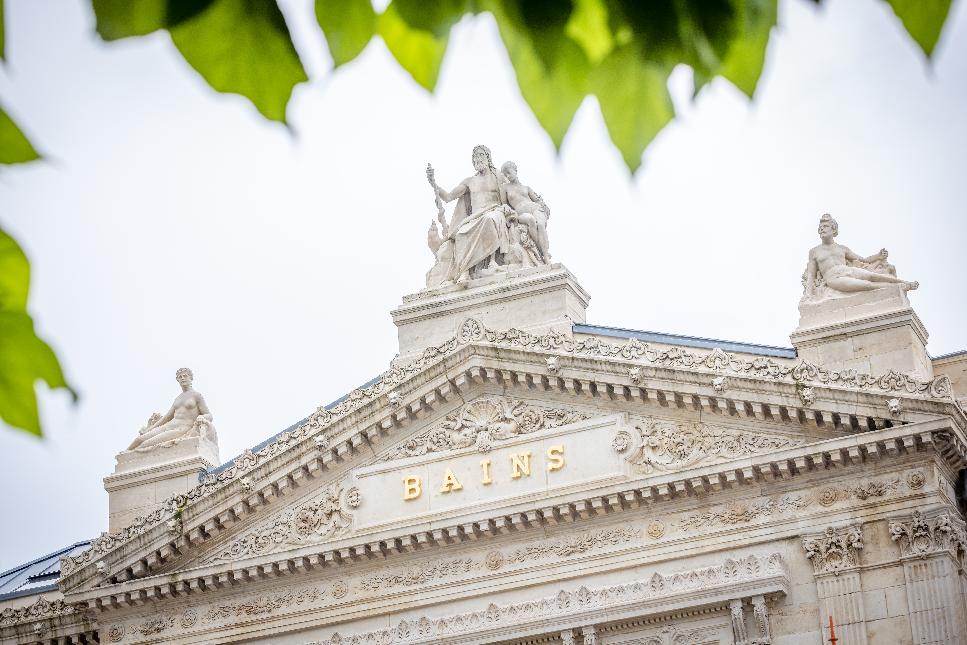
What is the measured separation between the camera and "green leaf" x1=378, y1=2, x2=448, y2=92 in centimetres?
243

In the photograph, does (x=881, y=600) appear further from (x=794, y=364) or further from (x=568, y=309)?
(x=568, y=309)

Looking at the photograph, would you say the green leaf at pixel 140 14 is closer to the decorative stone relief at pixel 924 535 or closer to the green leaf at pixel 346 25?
the green leaf at pixel 346 25

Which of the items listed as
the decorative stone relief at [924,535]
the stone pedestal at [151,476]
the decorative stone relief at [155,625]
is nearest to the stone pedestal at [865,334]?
the decorative stone relief at [924,535]

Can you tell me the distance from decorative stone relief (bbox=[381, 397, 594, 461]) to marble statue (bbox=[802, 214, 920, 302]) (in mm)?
4980

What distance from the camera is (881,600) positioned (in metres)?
27.1

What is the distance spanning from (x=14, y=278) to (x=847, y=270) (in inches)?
1146

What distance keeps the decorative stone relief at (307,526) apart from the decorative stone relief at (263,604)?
871 millimetres

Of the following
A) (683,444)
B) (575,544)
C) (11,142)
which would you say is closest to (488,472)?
(575,544)

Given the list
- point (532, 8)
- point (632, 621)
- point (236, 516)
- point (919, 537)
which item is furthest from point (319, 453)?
point (532, 8)

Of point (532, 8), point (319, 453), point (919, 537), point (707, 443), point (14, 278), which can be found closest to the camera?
point (14, 278)

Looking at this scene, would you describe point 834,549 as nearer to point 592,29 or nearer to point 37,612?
point 37,612

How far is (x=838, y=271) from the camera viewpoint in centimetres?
3047

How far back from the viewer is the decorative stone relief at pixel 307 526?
103 ft

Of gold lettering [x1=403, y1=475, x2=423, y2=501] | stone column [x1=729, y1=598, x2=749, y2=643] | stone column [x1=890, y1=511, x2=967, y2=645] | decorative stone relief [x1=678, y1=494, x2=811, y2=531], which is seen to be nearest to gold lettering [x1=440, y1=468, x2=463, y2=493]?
gold lettering [x1=403, y1=475, x2=423, y2=501]
